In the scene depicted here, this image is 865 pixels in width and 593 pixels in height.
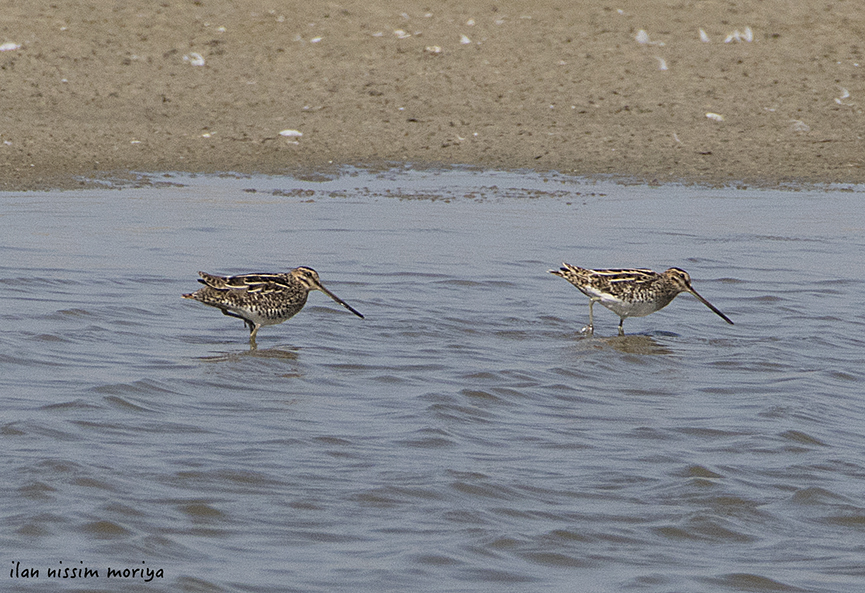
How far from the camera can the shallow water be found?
18.7ft

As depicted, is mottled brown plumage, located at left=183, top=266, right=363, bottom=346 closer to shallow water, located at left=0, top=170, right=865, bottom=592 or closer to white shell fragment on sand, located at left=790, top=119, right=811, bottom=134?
shallow water, located at left=0, top=170, right=865, bottom=592

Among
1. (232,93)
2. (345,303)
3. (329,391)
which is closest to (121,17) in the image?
(232,93)

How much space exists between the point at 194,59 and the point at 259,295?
36.0ft

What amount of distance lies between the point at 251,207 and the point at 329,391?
6989 mm

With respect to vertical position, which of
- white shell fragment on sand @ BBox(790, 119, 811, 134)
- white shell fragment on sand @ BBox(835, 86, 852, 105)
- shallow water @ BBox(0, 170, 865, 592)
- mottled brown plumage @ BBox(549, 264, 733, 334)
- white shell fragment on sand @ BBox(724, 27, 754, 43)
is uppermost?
white shell fragment on sand @ BBox(724, 27, 754, 43)

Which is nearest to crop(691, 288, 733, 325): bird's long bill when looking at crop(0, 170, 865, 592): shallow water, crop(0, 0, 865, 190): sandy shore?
crop(0, 170, 865, 592): shallow water

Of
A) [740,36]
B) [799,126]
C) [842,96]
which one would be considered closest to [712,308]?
[799,126]

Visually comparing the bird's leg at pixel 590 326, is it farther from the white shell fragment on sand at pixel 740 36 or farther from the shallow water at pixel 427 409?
the white shell fragment on sand at pixel 740 36

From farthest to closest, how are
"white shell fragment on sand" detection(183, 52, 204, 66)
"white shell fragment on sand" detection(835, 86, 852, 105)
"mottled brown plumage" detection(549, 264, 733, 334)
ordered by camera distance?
1. "white shell fragment on sand" detection(183, 52, 204, 66)
2. "white shell fragment on sand" detection(835, 86, 852, 105)
3. "mottled brown plumage" detection(549, 264, 733, 334)

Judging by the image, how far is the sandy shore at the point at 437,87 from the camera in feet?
58.3

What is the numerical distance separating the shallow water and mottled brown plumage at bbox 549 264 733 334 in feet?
0.85

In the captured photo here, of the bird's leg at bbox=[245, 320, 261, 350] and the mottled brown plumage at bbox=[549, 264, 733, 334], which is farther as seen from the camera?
the mottled brown plumage at bbox=[549, 264, 733, 334]

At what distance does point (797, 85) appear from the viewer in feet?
66.2

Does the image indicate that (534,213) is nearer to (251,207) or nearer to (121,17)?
(251,207)
